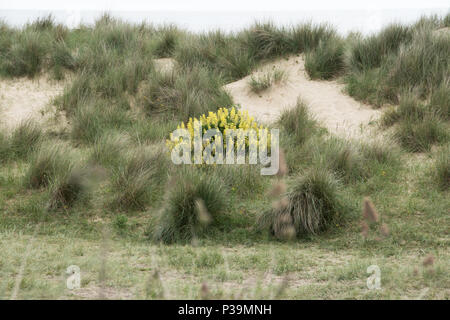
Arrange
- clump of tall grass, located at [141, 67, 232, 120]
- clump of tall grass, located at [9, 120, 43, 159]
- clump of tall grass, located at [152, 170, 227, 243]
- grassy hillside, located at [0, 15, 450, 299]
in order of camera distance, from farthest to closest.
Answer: clump of tall grass, located at [141, 67, 232, 120] < clump of tall grass, located at [9, 120, 43, 159] < clump of tall grass, located at [152, 170, 227, 243] < grassy hillside, located at [0, 15, 450, 299]

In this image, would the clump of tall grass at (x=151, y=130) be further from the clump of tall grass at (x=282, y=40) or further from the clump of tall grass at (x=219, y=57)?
the clump of tall grass at (x=282, y=40)

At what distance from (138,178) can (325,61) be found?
22.9ft

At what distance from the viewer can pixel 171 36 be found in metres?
14.9

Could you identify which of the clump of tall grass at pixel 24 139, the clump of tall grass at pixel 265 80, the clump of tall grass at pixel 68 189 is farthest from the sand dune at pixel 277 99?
the clump of tall grass at pixel 68 189

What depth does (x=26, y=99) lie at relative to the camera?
12984 mm

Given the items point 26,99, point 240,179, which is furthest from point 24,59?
point 240,179

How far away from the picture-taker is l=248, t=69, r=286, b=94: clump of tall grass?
1256 centimetres

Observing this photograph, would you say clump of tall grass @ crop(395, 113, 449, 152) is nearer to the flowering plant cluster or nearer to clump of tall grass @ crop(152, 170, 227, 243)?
the flowering plant cluster

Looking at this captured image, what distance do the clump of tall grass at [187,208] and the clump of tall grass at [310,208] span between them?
0.73 m

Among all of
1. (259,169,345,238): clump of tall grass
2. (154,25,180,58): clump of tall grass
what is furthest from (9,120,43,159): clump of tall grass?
(259,169,345,238): clump of tall grass

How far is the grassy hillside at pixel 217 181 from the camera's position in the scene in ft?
16.0

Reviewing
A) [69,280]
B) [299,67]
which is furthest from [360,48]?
[69,280]

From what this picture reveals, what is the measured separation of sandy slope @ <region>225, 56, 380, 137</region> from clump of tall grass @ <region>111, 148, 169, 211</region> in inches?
133
